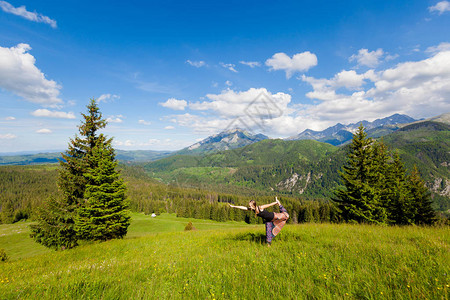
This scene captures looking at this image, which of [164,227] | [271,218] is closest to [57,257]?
[271,218]

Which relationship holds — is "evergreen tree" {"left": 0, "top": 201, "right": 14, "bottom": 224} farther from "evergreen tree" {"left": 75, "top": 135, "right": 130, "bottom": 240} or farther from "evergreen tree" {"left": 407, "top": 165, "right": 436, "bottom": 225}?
"evergreen tree" {"left": 407, "top": 165, "right": 436, "bottom": 225}

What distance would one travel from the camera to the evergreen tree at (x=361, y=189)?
65.2 feet

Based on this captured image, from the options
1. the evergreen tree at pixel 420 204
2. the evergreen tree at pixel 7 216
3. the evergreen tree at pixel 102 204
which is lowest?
the evergreen tree at pixel 7 216

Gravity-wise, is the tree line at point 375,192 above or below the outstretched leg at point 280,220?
below

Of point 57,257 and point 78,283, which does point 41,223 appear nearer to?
point 57,257

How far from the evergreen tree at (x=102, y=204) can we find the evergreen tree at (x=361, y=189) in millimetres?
23538

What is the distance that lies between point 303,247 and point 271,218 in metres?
1.37

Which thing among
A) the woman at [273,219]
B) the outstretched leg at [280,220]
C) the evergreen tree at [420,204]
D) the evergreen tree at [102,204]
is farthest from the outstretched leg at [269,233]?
the evergreen tree at [420,204]

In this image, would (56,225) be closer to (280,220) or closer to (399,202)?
(280,220)

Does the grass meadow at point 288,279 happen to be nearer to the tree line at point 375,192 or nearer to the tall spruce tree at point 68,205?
the tall spruce tree at point 68,205

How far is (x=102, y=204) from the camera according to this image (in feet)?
48.4

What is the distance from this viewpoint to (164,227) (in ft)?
246

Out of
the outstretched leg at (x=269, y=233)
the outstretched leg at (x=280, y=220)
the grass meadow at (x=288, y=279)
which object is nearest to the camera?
the grass meadow at (x=288, y=279)

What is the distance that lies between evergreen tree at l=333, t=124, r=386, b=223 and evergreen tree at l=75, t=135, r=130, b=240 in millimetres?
23538
